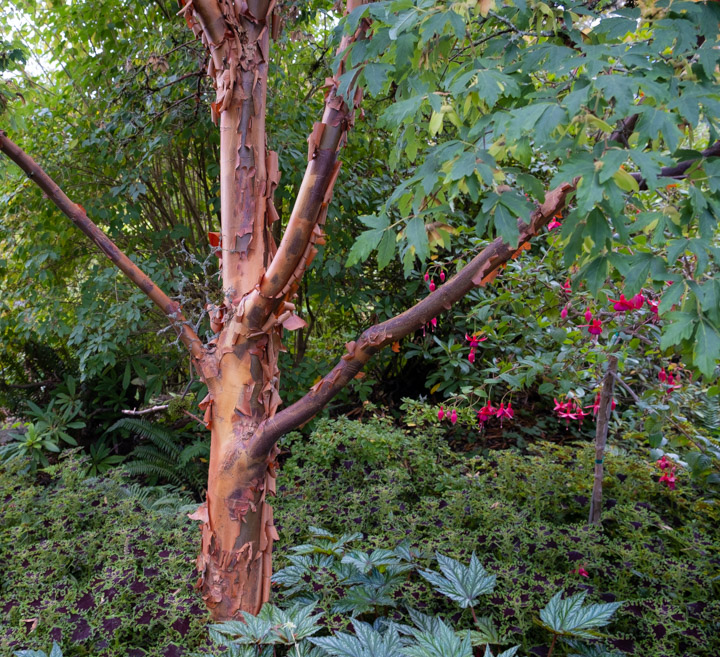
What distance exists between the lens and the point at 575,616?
1.49 m

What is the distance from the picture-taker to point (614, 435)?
12.7ft

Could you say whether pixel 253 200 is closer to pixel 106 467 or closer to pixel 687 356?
pixel 687 356

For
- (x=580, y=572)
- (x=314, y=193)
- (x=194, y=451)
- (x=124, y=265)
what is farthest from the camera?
(x=194, y=451)

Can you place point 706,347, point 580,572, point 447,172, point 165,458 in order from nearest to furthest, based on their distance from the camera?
point 706,347, point 447,172, point 580,572, point 165,458

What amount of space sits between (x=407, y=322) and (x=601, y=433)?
1.27 metres

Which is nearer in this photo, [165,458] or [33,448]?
Result: [33,448]

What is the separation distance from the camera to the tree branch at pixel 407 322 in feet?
5.28

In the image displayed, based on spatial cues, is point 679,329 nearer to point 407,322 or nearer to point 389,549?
point 407,322

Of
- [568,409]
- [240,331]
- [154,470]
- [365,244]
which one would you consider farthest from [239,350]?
[154,470]

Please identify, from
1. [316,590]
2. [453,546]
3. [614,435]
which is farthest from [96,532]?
[614,435]

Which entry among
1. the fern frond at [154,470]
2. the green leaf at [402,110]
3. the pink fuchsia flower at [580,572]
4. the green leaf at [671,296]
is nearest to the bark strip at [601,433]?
the pink fuchsia flower at [580,572]

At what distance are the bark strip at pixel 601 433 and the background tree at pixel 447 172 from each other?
0.69 metres

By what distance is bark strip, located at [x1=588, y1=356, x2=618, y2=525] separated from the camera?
2291mm

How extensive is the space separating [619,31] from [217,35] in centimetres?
123
